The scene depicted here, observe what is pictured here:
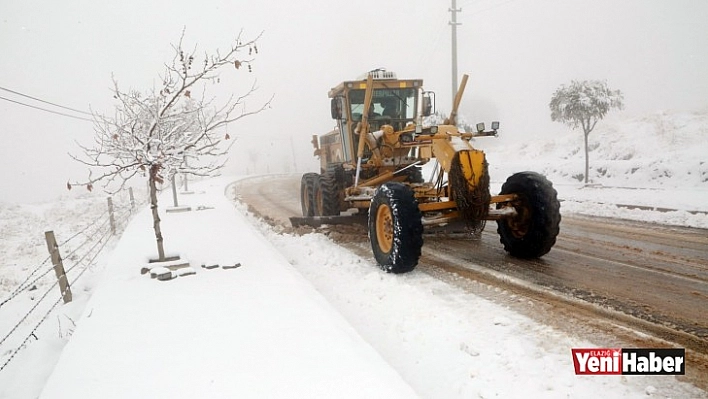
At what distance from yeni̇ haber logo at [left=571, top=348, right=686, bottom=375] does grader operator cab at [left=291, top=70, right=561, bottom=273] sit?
2323 mm

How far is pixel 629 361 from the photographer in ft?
10.1

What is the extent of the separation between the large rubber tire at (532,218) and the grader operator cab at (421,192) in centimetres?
1

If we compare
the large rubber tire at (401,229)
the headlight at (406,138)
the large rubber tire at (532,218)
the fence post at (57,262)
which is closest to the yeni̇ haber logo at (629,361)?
the large rubber tire at (401,229)

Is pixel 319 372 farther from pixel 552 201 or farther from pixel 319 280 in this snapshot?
pixel 552 201

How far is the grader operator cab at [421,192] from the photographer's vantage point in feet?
17.3

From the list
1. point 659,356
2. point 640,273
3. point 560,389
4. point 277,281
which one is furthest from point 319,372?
point 640,273

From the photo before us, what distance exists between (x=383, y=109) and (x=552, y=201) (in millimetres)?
4110

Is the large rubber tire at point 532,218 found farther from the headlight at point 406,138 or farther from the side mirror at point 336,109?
the side mirror at point 336,109

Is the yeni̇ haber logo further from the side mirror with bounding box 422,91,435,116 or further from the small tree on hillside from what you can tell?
the small tree on hillside

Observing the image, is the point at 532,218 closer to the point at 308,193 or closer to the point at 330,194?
the point at 330,194

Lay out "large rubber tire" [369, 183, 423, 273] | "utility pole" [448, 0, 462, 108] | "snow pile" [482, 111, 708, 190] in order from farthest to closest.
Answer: "utility pole" [448, 0, 462, 108], "snow pile" [482, 111, 708, 190], "large rubber tire" [369, 183, 423, 273]

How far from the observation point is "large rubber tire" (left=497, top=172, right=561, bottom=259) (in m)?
5.46

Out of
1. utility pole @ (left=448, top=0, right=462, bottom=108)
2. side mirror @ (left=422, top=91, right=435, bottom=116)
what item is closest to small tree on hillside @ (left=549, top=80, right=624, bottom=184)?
utility pole @ (left=448, top=0, right=462, bottom=108)

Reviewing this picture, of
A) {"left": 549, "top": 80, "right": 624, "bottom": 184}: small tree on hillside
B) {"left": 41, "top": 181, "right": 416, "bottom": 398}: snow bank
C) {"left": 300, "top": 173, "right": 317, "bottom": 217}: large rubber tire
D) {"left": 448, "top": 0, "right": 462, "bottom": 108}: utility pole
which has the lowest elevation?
{"left": 41, "top": 181, "right": 416, "bottom": 398}: snow bank
